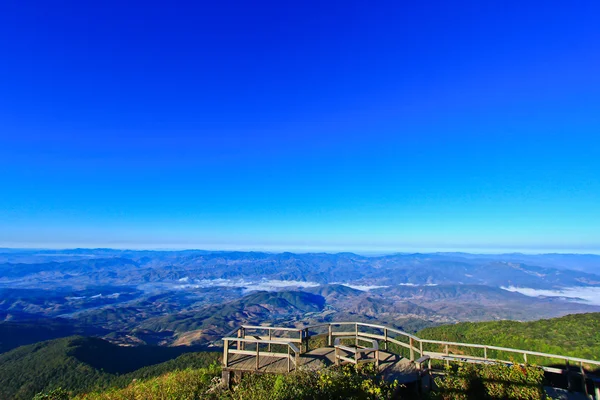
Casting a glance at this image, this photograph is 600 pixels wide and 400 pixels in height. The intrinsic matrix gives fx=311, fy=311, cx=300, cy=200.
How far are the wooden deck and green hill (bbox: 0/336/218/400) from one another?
38601 millimetres

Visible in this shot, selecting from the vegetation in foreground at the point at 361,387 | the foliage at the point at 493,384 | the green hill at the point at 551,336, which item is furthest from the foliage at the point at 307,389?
the green hill at the point at 551,336

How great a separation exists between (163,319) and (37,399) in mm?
190485

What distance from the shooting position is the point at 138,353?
72125mm

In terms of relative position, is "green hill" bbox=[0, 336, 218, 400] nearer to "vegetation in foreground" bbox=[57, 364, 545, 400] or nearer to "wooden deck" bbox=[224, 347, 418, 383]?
"wooden deck" bbox=[224, 347, 418, 383]

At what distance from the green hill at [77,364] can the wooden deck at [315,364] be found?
3860 cm

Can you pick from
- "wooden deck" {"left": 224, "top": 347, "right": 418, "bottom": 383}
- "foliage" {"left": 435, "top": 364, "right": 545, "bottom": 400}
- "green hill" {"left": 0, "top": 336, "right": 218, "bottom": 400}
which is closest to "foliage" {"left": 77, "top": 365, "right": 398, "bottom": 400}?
"wooden deck" {"left": 224, "top": 347, "right": 418, "bottom": 383}

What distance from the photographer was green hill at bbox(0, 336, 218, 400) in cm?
4859

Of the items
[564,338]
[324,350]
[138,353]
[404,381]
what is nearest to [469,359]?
[404,381]

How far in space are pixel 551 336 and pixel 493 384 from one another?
Result: 70.2 feet

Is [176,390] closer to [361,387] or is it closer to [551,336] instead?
[361,387]

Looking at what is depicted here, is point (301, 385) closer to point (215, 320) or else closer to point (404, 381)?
point (404, 381)

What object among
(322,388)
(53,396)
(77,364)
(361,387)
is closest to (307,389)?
(322,388)

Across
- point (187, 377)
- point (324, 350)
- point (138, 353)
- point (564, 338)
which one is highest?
point (324, 350)

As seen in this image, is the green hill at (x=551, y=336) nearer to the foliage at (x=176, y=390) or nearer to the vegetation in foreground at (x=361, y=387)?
the vegetation in foreground at (x=361, y=387)
